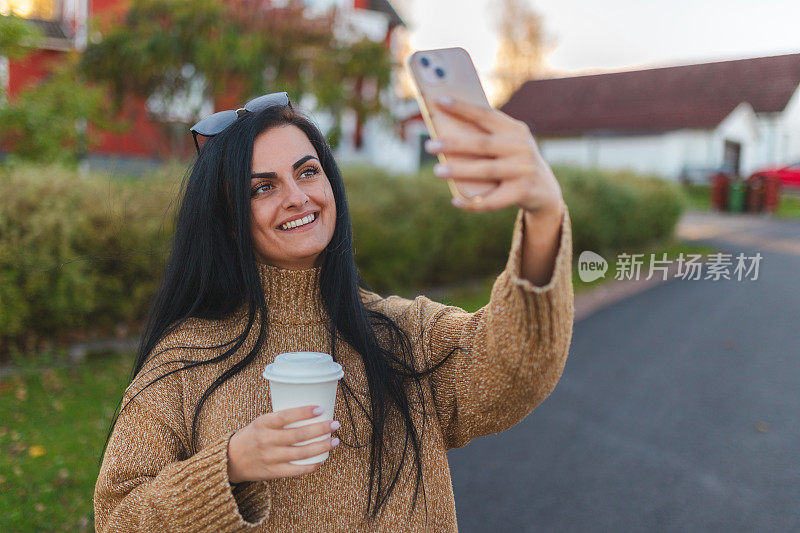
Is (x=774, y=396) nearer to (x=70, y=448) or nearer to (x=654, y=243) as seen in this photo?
(x=70, y=448)

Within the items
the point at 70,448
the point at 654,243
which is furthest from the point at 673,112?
the point at 70,448

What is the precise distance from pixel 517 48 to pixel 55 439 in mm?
34353

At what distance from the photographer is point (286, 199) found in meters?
1.78

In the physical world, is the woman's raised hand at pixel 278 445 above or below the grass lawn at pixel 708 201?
below

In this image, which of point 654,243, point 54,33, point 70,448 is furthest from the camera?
point 654,243

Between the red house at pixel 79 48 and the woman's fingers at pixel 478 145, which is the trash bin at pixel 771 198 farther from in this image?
the woman's fingers at pixel 478 145

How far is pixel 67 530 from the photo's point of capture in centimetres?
347

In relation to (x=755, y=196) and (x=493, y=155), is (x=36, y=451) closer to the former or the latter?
(x=493, y=155)

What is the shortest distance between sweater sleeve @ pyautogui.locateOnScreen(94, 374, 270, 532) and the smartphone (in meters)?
0.75

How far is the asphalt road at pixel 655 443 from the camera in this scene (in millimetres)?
3848

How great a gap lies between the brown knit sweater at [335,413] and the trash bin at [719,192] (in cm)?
1985

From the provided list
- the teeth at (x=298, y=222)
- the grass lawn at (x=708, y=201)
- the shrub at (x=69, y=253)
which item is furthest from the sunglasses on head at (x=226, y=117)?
the grass lawn at (x=708, y=201)

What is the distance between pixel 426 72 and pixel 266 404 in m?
0.96

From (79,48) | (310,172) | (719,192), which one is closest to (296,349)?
(310,172)
